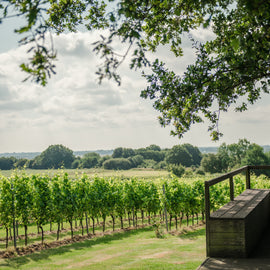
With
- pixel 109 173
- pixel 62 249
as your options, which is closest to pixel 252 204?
pixel 62 249

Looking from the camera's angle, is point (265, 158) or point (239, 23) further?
point (265, 158)

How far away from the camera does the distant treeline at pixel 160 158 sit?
251 feet

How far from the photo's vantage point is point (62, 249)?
1263cm

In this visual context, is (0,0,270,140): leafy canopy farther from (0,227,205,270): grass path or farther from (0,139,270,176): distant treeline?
(0,139,270,176): distant treeline

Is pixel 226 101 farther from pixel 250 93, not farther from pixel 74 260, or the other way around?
pixel 74 260

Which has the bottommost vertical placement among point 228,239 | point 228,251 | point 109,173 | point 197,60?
point 109,173

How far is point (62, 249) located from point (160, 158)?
330 feet

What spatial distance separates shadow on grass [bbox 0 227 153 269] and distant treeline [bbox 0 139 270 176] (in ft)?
190

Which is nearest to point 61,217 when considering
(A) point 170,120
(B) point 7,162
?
(A) point 170,120

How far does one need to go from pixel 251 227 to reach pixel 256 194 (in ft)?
7.10

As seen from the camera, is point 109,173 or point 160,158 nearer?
point 109,173

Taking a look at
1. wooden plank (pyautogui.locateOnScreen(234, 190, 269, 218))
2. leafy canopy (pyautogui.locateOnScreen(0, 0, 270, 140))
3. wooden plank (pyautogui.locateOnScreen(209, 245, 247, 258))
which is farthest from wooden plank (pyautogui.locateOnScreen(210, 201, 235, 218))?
leafy canopy (pyautogui.locateOnScreen(0, 0, 270, 140))

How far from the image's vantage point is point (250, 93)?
842 centimetres

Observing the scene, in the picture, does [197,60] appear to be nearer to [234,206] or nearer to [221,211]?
[234,206]
